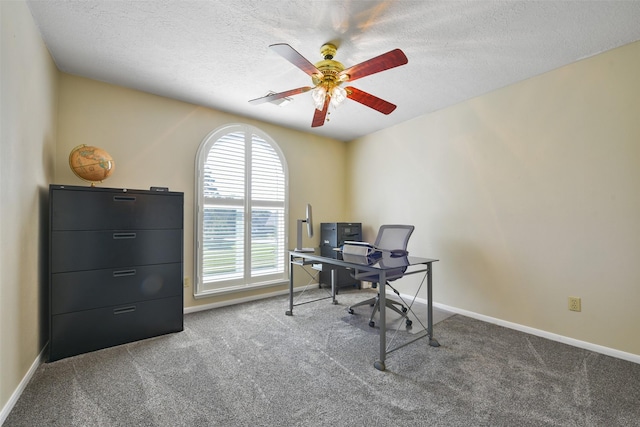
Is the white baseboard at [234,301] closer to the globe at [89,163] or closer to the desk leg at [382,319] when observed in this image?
the globe at [89,163]

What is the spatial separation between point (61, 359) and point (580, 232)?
422 centimetres

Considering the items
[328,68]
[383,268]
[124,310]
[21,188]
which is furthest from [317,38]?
[124,310]

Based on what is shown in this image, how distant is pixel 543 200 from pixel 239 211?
3.21 m

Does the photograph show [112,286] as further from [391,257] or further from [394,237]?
[394,237]

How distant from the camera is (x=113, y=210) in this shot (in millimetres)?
2258

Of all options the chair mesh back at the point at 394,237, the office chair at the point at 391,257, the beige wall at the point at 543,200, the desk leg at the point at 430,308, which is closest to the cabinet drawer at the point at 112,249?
the office chair at the point at 391,257

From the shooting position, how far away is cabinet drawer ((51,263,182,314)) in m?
2.04

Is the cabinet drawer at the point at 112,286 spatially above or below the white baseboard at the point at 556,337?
above

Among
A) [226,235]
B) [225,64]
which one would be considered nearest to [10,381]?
[226,235]

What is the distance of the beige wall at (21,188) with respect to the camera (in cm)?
147

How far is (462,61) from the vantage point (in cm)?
231

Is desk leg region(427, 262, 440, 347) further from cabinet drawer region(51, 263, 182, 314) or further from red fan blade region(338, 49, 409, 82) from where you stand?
cabinet drawer region(51, 263, 182, 314)

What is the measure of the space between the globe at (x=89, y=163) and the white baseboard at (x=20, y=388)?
4.49 ft

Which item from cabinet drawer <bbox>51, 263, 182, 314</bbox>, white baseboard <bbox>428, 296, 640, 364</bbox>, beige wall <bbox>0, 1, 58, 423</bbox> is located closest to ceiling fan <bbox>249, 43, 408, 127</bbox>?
beige wall <bbox>0, 1, 58, 423</bbox>
